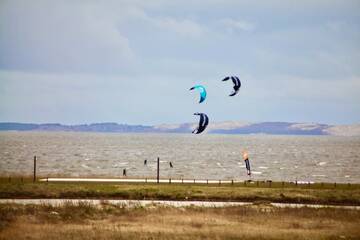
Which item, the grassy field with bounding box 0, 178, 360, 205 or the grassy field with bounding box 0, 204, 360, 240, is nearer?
the grassy field with bounding box 0, 204, 360, 240

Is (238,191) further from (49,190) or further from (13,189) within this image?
(13,189)

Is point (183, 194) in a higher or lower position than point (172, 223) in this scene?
higher

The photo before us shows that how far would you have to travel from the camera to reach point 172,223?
3481 centimetres

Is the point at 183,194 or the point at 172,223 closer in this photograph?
the point at 172,223

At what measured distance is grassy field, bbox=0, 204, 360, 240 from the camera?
3088 centimetres

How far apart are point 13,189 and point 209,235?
26152 millimetres

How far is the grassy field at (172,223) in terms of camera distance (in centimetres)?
3088

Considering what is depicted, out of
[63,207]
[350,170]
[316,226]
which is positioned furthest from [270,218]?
[350,170]

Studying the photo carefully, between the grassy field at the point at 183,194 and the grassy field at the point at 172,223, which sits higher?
the grassy field at the point at 183,194

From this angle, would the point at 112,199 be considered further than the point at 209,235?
Yes

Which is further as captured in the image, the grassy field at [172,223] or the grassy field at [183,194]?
the grassy field at [183,194]

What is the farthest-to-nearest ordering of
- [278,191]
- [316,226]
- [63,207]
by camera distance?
[278,191] < [63,207] < [316,226]

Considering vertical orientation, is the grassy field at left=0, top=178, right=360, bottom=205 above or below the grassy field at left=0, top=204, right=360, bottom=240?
above

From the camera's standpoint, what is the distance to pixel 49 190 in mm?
51219
